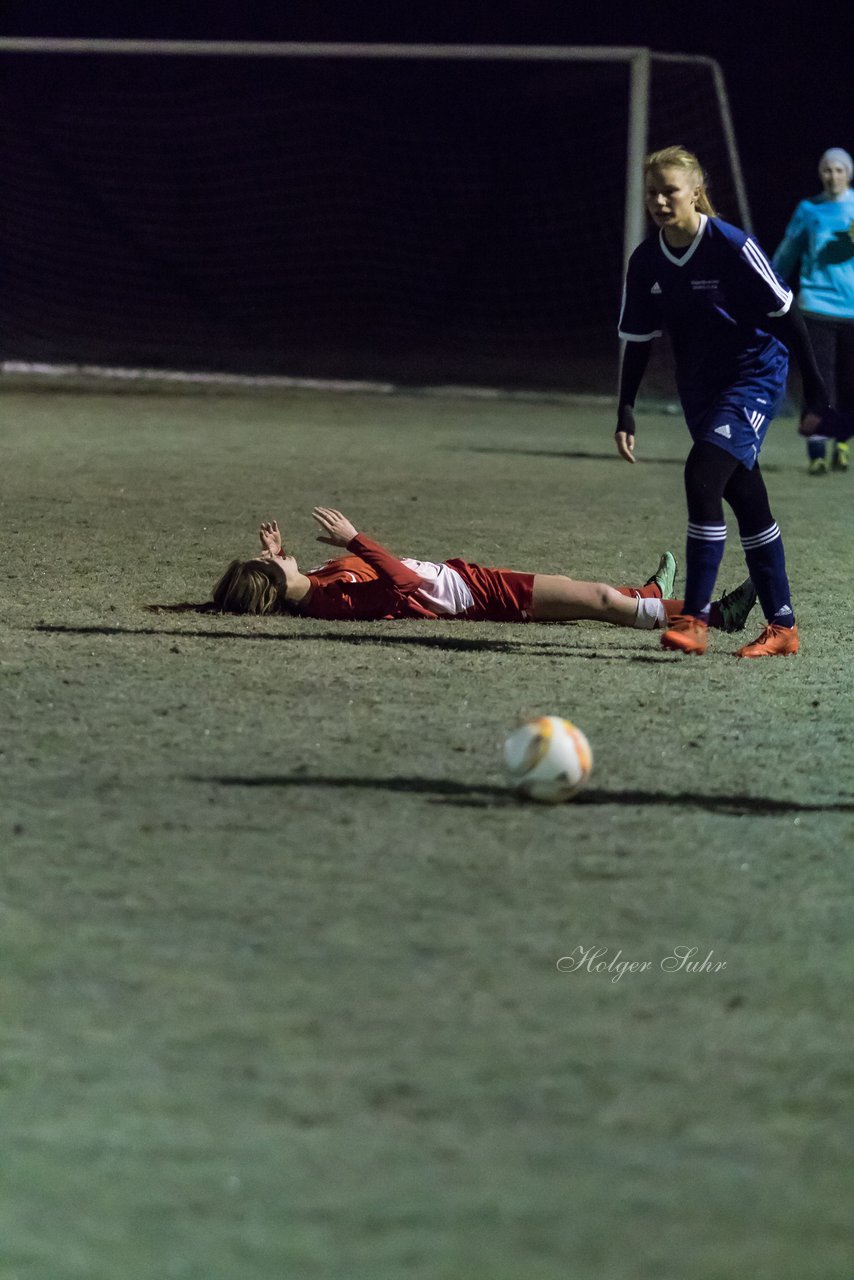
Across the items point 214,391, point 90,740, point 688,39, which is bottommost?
point 214,391

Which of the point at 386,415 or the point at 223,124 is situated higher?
the point at 223,124

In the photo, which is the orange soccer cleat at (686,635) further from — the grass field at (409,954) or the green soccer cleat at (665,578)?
the green soccer cleat at (665,578)

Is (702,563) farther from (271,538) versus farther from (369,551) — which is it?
(271,538)

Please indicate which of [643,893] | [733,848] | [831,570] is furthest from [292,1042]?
[831,570]

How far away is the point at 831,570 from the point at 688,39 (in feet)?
56.5

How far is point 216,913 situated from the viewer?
3.29m

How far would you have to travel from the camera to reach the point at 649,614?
6.26 metres

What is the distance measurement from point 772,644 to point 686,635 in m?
0.35

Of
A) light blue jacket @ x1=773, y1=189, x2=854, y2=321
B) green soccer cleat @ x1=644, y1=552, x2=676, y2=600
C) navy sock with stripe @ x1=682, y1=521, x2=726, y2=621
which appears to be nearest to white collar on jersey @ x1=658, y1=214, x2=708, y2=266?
navy sock with stripe @ x1=682, y1=521, x2=726, y2=621

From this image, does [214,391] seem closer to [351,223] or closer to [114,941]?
[351,223]

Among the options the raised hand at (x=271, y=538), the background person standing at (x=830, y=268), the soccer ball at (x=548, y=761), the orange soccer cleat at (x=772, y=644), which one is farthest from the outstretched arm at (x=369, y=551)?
the background person standing at (x=830, y=268)

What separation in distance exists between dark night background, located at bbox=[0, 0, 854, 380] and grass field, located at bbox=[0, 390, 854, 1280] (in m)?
18.1

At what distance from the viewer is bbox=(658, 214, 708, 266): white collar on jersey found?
5699 mm

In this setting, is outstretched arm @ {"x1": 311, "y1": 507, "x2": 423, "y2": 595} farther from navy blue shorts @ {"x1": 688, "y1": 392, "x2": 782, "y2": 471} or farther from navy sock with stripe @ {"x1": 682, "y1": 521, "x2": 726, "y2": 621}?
navy blue shorts @ {"x1": 688, "y1": 392, "x2": 782, "y2": 471}
